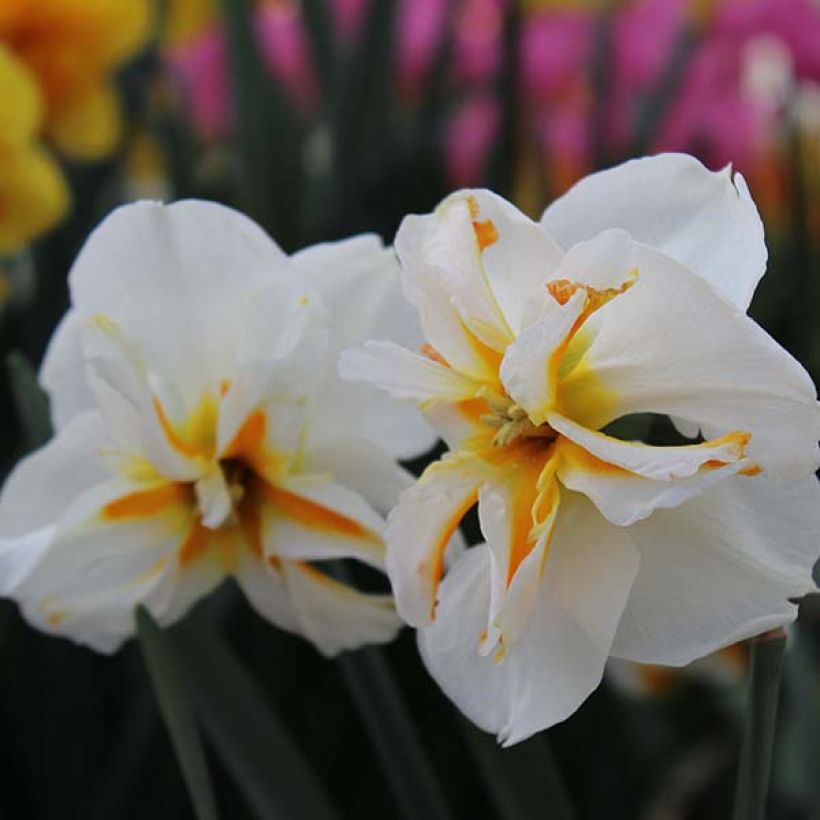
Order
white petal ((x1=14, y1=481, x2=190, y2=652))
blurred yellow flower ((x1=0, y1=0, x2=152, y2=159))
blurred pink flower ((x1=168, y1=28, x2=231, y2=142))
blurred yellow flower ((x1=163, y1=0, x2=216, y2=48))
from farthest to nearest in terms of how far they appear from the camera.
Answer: blurred yellow flower ((x1=163, y1=0, x2=216, y2=48)) < blurred pink flower ((x1=168, y1=28, x2=231, y2=142)) < blurred yellow flower ((x1=0, y1=0, x2=152, y2=159)) < white petal ((x1=14, y1=481, x2=190, y2=652))

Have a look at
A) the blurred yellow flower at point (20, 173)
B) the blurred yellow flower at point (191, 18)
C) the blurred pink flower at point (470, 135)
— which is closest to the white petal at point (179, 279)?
the blurred yellow flower at point (20, 173)

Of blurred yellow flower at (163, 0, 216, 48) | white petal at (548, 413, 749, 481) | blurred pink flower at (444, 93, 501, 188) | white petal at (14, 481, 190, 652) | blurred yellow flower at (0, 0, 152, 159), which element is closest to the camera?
white petal at (548, 413, 749, 481)

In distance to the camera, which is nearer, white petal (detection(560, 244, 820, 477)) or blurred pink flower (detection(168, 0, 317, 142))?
white petal (detection(560, 244, 820, 477))

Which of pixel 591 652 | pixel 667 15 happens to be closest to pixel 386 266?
pixel 591 652

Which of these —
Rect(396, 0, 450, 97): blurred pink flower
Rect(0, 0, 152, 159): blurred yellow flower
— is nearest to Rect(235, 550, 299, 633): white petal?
Rect(0, 0, 152, 159): blurred yellow flower

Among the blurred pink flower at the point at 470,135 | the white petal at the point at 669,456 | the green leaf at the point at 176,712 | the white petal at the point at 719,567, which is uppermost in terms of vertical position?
the white petal at the point at 669,456

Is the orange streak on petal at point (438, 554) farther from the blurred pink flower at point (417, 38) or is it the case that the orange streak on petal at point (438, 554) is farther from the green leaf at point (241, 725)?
the blurred pink flower at point (417, 38)

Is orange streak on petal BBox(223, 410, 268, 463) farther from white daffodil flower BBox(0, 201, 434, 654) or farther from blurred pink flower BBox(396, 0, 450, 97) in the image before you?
blurred pink flower BBox(396, 0, 450, 97)

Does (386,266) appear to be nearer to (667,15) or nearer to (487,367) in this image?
(487,367)
